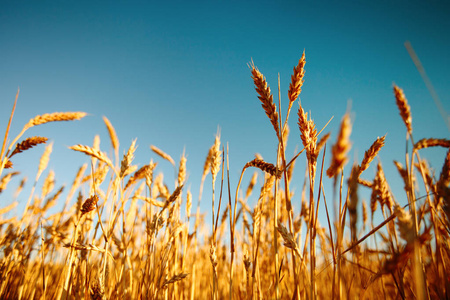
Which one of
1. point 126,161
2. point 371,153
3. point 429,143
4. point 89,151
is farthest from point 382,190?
point 89,151

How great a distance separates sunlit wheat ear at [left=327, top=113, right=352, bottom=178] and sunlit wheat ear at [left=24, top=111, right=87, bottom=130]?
1.72 metres

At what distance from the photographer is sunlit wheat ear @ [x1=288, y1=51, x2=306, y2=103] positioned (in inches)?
40.4

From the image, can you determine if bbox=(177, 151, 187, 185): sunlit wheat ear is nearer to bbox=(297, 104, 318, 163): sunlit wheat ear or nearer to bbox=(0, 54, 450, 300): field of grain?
bbox=(0, 54, 450, 300): field of grain

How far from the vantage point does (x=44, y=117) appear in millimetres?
1513

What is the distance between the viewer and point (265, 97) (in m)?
1.06

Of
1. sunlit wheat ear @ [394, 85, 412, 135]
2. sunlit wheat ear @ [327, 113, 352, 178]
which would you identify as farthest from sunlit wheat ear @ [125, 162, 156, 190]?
sunlit wheat ear @ [394, 85, 412, 135]

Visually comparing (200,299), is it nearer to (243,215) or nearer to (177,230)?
(243,215)

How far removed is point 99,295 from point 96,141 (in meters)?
2.06

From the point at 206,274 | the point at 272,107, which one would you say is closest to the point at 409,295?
the point at 272,107

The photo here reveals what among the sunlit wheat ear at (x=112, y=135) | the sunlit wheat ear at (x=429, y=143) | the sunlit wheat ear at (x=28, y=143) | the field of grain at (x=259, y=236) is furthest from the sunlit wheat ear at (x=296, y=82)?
the sunlit wheat ear at (x=28, y=143)

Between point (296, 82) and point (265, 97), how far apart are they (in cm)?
16

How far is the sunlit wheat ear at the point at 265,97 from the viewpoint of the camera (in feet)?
3.34

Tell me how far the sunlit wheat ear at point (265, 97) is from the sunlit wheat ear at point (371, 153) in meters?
0.54

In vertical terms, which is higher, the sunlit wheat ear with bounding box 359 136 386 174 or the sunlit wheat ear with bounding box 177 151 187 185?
the sunlit wheat ear with bounding box 177 151 187 185
